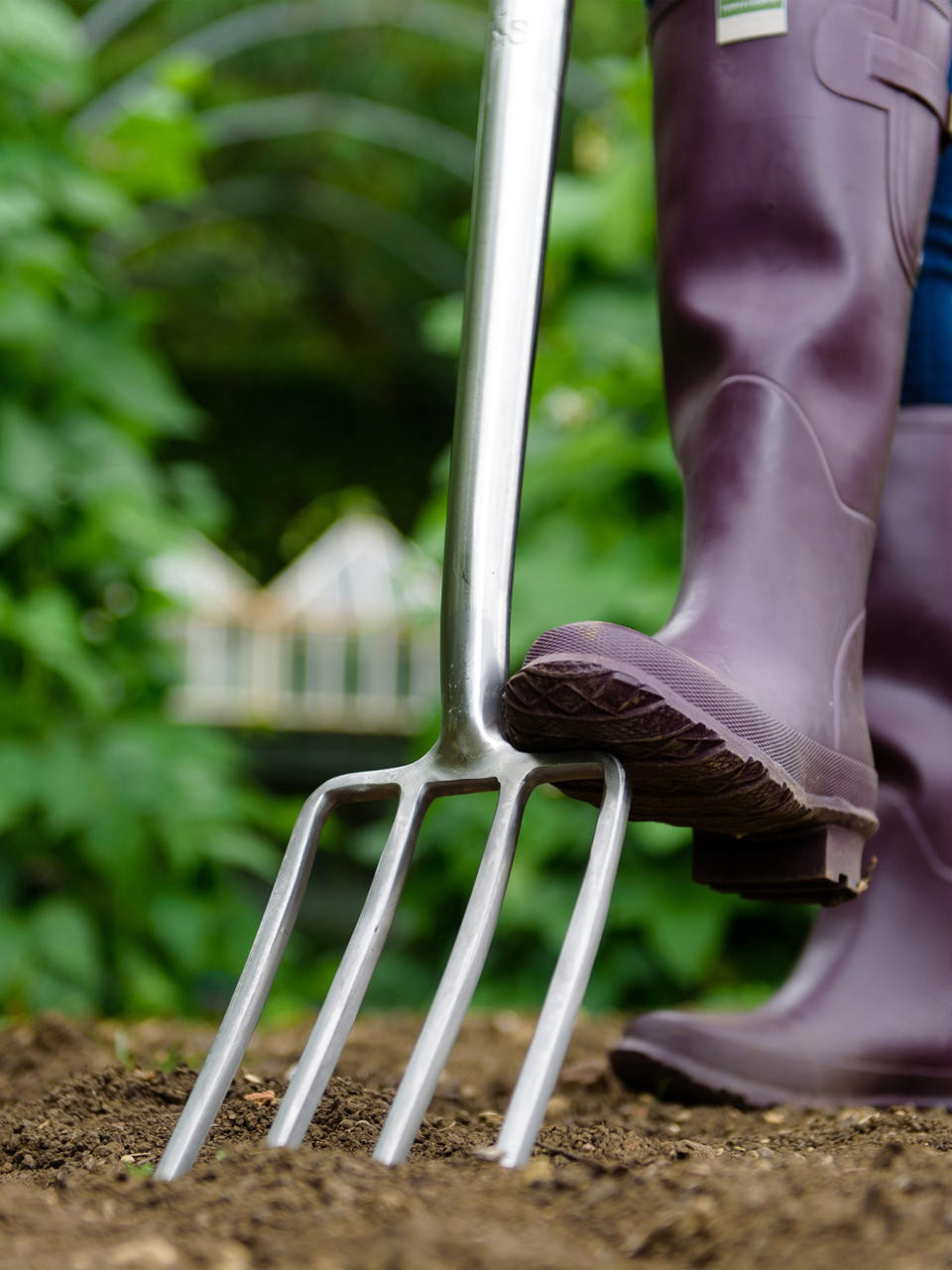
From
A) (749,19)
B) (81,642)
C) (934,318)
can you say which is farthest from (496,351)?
(81,642)

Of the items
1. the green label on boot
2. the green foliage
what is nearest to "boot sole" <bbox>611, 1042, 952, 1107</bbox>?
the green label on boot

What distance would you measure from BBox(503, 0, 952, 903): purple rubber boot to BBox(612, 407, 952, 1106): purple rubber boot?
0.15m

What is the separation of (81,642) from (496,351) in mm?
1817

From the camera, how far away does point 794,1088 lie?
1.00 m

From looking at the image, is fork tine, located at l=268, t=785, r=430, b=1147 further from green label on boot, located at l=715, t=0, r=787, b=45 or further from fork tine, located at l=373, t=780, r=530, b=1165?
green label on boot, located at l=715, t=0, r=787, b=45

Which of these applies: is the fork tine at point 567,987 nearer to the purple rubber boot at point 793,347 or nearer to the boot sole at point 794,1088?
the purple rubber boot at point 793,347

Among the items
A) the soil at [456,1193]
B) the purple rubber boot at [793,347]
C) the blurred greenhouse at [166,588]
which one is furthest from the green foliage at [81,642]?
the purple rubber boot at [793,347]

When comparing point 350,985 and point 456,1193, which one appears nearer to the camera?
Result: point 456,1193

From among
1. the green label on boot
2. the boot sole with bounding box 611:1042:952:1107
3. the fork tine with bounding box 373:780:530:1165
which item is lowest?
the boot sole with bounding box 611:1042:952:1107

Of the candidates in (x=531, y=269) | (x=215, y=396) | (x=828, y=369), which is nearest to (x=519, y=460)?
(x=531, y=269)

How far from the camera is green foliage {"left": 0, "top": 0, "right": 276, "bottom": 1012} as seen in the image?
2385mm

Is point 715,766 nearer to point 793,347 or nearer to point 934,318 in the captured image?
point 793,347

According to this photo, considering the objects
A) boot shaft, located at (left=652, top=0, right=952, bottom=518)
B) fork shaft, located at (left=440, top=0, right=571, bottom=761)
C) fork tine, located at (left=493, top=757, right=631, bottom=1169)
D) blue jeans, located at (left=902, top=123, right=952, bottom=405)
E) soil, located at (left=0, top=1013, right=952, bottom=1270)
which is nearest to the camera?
soil, located at (left=0, top=1013, right=952, bottom=1270)

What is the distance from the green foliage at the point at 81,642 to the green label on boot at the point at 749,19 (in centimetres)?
166
